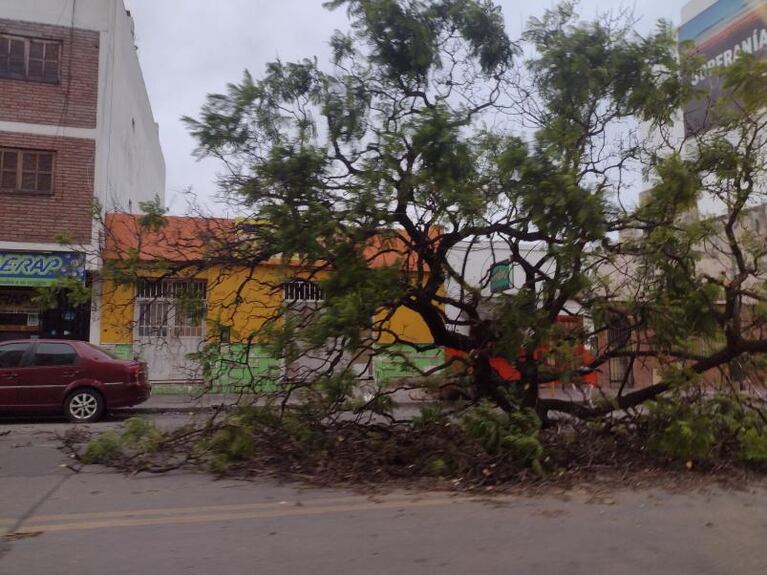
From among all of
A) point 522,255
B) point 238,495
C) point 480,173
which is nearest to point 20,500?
point 238,495

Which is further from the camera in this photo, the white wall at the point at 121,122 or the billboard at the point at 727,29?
the billboard at the point at 727,29

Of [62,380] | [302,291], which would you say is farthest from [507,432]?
[62,380]

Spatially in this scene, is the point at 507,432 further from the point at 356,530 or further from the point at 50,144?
the point at 50,144

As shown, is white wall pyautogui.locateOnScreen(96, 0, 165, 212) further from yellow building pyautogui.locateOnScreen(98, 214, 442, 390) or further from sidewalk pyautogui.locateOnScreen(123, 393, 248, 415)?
yellow building pyautogui.locateOnScreen(98, 214, 442, 390)

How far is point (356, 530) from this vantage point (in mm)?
5176

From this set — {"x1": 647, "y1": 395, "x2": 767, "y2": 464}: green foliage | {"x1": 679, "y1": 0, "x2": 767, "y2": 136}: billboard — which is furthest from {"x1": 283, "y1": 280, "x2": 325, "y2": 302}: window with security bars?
{"x1": 679, "y1": 0, "x2": 767, "y2": 136}: billboard

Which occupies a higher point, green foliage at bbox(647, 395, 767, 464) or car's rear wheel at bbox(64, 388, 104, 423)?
green foliage at bbox(647, 395, 767, 464)

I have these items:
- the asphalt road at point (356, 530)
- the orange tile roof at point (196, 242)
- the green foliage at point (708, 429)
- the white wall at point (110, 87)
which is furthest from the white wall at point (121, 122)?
the green foliage at point (708, 429)

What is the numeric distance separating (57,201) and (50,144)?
1470 millimetres

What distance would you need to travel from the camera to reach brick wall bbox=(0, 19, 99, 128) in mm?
17078

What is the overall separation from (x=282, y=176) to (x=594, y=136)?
3.69 m

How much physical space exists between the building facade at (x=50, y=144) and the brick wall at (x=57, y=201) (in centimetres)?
2

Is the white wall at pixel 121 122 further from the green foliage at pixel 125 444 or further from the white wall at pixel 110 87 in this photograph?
the green foliage at pixel 125 444

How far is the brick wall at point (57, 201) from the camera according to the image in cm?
1670
